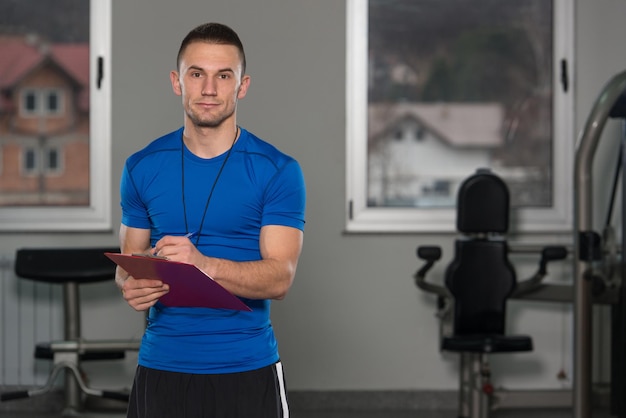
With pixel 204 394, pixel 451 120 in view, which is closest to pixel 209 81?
pixel 204 394

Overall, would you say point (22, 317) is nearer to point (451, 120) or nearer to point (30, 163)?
A: point (30, 163)

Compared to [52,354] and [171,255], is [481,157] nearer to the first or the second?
[52,354]

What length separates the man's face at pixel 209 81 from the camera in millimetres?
1728

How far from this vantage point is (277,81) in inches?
174

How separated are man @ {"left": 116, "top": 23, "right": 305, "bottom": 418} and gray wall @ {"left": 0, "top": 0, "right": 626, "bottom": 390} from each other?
104 inches

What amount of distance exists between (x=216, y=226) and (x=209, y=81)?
10.4 inches

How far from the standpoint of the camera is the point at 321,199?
175 inches

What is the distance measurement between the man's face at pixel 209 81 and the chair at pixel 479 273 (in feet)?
7.49

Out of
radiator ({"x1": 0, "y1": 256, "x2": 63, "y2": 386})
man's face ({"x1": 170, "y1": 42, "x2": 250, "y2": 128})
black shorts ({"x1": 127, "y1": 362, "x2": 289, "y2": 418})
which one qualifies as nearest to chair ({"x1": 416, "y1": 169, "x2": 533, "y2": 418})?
radiator ({"x1": 0, "y1": 256, "x2": 63, "y2": 386})

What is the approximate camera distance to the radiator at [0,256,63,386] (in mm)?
4426

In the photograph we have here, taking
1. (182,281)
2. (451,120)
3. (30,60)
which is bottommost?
(182,281)

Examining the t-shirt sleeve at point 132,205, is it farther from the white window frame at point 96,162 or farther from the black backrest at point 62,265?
the white window frame at point 96,162

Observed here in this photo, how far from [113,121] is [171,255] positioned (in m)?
2.94

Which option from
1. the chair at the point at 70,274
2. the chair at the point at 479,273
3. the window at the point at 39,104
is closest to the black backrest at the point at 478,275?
the chair at the point at 479,273
